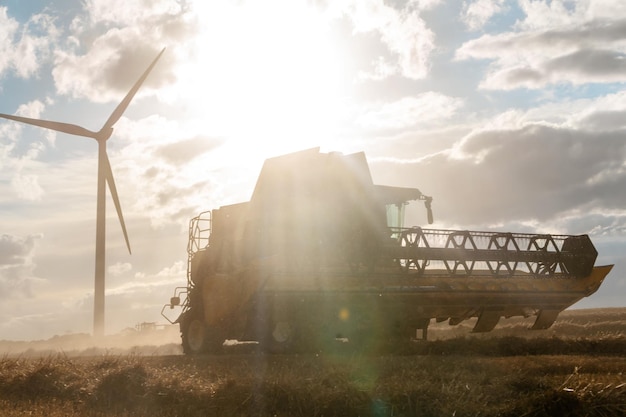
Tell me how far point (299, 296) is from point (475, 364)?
7.16 m

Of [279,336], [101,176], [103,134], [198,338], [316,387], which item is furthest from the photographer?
[103,134]

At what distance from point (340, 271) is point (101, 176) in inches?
929

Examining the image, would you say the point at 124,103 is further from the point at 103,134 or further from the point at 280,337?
A: the point at 280,337

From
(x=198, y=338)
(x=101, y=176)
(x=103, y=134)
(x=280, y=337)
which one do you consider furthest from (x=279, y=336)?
(x=103, y=134)

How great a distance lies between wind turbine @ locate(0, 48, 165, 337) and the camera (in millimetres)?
39719

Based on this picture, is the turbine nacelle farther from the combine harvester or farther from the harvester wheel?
the harvester wheel

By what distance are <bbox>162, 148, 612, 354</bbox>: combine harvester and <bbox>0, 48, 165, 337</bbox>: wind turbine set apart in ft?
50.9

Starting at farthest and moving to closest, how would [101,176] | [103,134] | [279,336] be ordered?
[103,134] → [101,176] → [279,336]

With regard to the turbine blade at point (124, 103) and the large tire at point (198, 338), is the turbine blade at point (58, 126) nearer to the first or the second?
the turbine blade at point (124, 103)

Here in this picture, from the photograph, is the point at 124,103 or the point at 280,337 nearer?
the point at 280,337

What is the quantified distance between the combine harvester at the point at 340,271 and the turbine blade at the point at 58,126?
66.0 ft

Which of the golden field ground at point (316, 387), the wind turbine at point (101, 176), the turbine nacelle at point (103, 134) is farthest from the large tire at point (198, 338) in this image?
the turbine nacelle at point (103, 134)

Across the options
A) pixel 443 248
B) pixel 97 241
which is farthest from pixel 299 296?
pixel 97 241

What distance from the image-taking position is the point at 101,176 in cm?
4084
